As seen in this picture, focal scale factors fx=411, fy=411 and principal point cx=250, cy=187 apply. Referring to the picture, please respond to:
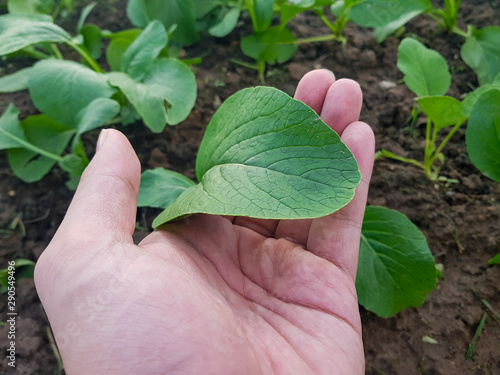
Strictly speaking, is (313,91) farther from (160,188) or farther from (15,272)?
(15,272)

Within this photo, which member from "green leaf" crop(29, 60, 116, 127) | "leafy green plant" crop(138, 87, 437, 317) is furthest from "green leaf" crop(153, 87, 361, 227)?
"green leaf" crop(29, 60, 116, 127)

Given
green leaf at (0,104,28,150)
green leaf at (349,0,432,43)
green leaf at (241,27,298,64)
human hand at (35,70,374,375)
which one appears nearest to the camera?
human hand at (35,70,374,375)

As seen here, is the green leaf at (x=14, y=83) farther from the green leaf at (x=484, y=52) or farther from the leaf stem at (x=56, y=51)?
the green leaf at (x=484, y=52)

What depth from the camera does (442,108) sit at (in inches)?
49.8

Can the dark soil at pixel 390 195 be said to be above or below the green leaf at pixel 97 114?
below

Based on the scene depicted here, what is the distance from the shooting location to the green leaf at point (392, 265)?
1.17m

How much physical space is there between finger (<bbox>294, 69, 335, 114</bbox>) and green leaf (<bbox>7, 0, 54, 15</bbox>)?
1382mm

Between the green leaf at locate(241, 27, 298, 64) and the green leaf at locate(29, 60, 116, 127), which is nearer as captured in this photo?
the green leaf at locate(29, 60, 116, 127)

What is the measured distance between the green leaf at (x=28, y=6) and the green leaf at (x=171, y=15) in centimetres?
38

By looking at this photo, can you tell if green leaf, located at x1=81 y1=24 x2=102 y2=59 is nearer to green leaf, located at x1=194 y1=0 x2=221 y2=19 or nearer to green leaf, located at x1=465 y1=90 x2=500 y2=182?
green leaf, located at x1=194 y1=0 x2=221 y2=19

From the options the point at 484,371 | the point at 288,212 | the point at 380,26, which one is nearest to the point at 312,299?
the point at 288,212

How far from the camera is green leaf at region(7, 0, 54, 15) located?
5.91 feet

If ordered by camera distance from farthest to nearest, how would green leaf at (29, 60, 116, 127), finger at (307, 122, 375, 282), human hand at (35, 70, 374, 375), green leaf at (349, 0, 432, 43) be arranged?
green leaf at (349, 0, 432, 43), green leaf at (29, 60, 116, 127), finger at (307, 122, 375, 282), human hand at (35, 70, 374, 375)

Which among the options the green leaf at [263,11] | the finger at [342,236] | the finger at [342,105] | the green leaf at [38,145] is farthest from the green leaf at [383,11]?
the green leaf at [38,145]
